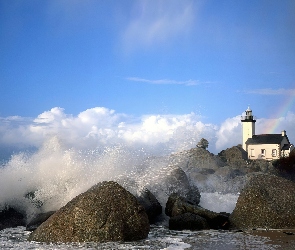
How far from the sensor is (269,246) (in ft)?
28.1

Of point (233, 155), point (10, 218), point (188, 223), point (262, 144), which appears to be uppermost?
point (262, 144)

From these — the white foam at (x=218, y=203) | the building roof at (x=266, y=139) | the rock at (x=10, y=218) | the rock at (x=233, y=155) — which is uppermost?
the building roof at (x=266, y=139)

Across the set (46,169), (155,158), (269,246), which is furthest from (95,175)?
(269,246)

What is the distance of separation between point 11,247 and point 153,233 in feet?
11.8

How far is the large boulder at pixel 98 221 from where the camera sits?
9.50 meters

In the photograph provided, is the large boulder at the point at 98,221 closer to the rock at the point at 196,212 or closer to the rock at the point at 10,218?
the rock at the point at 196,212

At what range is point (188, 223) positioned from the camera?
37.1ft

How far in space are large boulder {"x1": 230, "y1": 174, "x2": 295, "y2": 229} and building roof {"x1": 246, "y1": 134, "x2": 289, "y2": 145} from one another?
5973cm

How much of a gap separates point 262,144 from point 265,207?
60.2 metres

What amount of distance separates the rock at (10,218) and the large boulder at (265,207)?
268 inches

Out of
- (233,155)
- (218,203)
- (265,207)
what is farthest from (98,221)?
(233,155)

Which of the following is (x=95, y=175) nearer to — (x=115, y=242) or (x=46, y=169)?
(x=46, y=169)

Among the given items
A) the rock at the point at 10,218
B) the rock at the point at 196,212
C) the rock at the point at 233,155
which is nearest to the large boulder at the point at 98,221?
the rock at the point at 196,212

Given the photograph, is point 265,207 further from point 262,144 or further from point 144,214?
point 262,144
